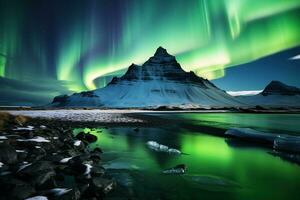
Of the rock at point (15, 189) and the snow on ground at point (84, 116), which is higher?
the snow on ground at point (84, 116)

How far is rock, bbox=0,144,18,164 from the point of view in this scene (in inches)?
426

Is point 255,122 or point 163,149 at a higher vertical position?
point 255,122

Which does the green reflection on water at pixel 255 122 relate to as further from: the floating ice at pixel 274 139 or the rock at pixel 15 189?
the rock at pixel 15 189

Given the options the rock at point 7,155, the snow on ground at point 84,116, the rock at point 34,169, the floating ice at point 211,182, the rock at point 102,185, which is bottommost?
the floating ice at point 211,182

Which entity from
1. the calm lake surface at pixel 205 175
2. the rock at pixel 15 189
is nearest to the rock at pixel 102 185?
the calm lake surface at pixel 205 175

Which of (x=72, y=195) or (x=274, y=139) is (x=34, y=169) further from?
(x=274, y=139)

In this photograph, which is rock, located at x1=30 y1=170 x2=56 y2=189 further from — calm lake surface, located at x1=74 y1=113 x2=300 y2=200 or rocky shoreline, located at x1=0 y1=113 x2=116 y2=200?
calm lake surface, located at x1=74 y1=113 x2=300 y2=200

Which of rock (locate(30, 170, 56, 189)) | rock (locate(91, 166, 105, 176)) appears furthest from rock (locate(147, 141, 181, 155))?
rock (locate(30, 170, 56, 189))

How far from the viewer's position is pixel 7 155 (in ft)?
36.1

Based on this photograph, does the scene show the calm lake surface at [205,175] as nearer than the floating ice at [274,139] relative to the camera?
Yes

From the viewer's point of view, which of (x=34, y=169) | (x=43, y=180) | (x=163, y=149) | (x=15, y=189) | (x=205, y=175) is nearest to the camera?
(x=15, y=189)

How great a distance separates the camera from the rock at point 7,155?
10820 mm

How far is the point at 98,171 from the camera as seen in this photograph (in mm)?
10664

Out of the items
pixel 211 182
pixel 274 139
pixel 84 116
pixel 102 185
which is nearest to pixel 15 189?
pixel 102 185
